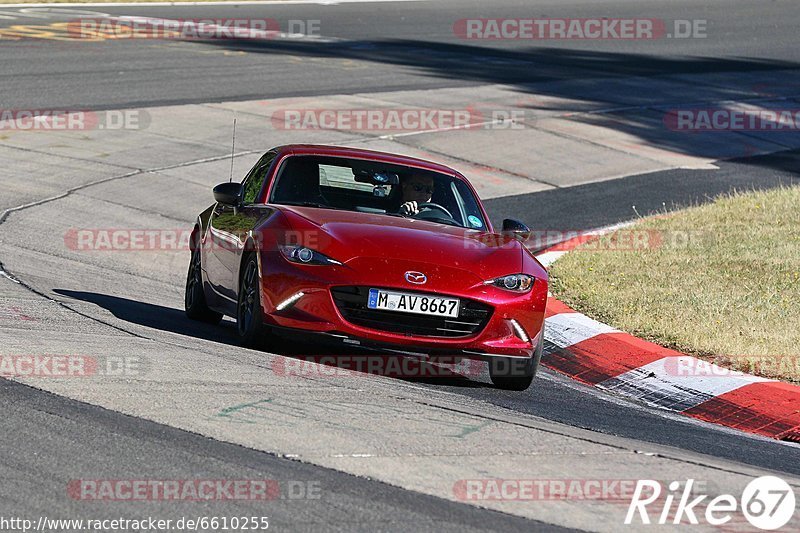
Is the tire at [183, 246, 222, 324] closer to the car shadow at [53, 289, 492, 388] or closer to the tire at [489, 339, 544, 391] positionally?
the car shadow at [53, 289, 492, 388]

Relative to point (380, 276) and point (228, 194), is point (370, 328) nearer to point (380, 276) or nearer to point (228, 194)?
point (380, 276)

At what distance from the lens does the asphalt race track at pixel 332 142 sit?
550 centimetres

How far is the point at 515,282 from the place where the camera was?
8.33m

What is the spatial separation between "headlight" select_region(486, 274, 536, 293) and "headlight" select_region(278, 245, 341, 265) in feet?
3.23

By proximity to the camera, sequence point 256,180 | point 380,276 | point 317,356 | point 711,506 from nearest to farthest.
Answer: point 711,506
point 380,276
point 317,356
point 256,180

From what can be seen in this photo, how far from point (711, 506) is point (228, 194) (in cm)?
473

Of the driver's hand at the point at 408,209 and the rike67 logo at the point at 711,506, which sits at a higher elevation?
the driver's hand at the point at 408,209

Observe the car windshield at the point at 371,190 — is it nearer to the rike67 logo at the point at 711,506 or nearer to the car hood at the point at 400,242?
the car hood at the point at 400,242

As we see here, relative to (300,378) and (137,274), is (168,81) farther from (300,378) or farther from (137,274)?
(300,378)

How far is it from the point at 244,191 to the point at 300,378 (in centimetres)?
301

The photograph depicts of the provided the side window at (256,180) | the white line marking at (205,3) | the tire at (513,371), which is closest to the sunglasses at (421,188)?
the side window at (256,180)

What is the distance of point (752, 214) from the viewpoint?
14906mm

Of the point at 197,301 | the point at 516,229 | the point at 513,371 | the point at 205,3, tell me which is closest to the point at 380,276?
Answer: the point at 513,371

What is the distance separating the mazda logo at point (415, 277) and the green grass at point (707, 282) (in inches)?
94.6
